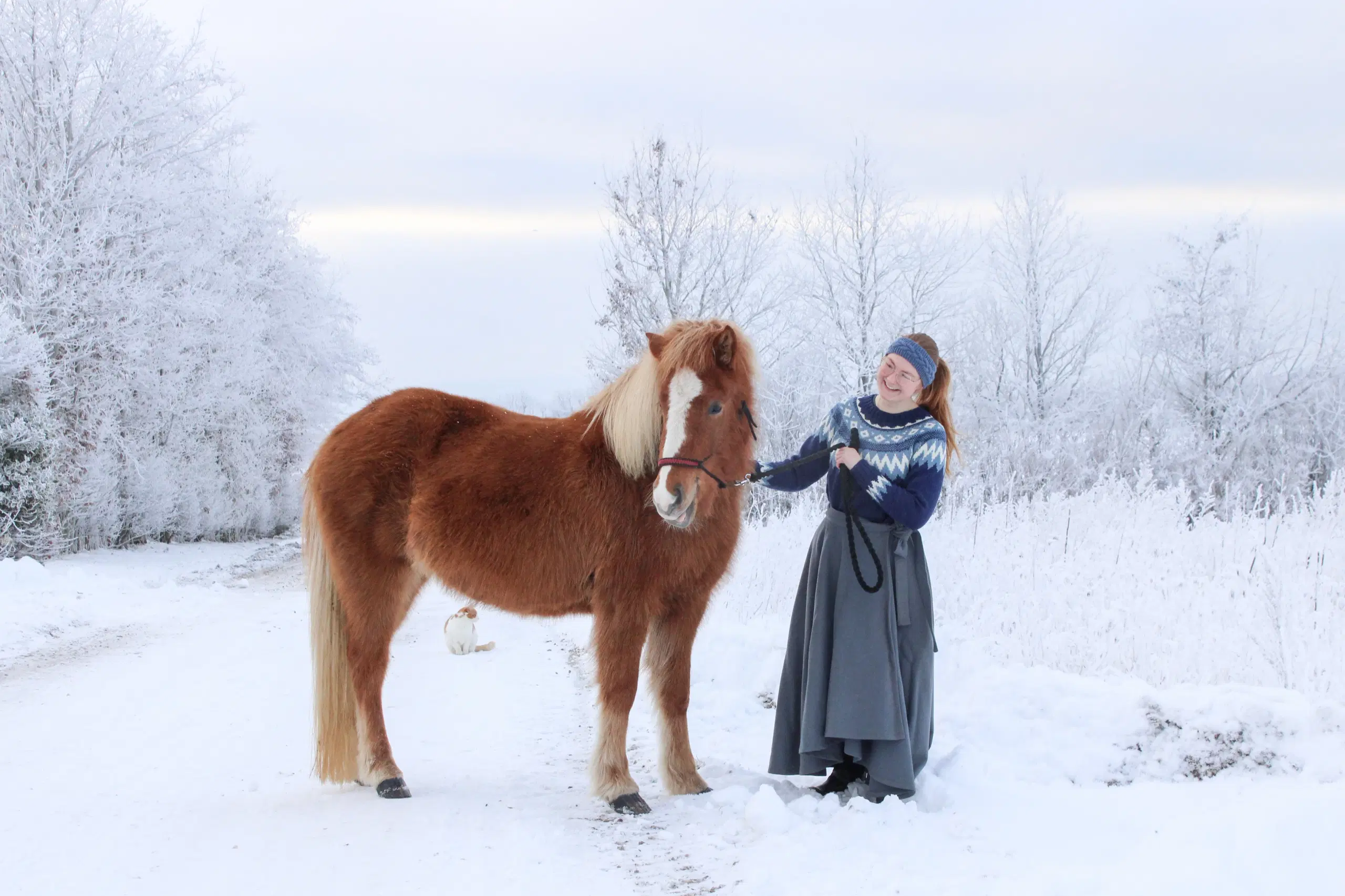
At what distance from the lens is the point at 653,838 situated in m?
3.68

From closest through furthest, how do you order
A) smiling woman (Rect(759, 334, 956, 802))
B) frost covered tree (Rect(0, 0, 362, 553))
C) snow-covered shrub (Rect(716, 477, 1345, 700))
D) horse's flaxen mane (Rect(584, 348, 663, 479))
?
smiling woman (Rect(759, 334, 956, 802))
horse's flaxen mane (Rect(584, 348, 663, 479))
snow-covered shrub (Rect(716, 477, 1345, 700))
frost covered tree (Rect(0, 0, 362, 553))

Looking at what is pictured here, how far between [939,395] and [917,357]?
0.82 ft

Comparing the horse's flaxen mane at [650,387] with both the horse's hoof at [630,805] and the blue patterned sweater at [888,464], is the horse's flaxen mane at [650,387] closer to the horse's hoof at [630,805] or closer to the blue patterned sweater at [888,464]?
the blue patterned sweater at [888,464]

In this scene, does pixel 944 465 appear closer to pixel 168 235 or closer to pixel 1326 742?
pixel 1326 742

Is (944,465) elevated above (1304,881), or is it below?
above

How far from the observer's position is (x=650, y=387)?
160 inches

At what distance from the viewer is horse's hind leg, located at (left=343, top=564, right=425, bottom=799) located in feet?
14.4

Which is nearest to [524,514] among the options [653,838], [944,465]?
[653,838]

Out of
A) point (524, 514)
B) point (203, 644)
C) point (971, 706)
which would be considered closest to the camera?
point (524, 514)

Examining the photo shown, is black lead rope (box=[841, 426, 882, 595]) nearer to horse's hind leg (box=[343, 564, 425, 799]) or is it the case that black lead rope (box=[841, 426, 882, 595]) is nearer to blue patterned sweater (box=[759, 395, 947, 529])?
blue patterned sweater (box=[759, 395, 947, 529])

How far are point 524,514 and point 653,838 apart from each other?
1.49 metres

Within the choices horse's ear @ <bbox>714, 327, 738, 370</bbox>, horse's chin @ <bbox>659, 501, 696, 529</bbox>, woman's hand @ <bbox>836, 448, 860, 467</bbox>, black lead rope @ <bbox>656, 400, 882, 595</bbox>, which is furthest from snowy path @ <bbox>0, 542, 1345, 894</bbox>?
horse's ear @ <bbox>714, 327, 738, 370</bbox>

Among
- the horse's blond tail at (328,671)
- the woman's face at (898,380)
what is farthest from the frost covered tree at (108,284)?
the woman's face at (898,380)

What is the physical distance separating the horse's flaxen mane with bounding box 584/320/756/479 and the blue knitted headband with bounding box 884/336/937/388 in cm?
63
